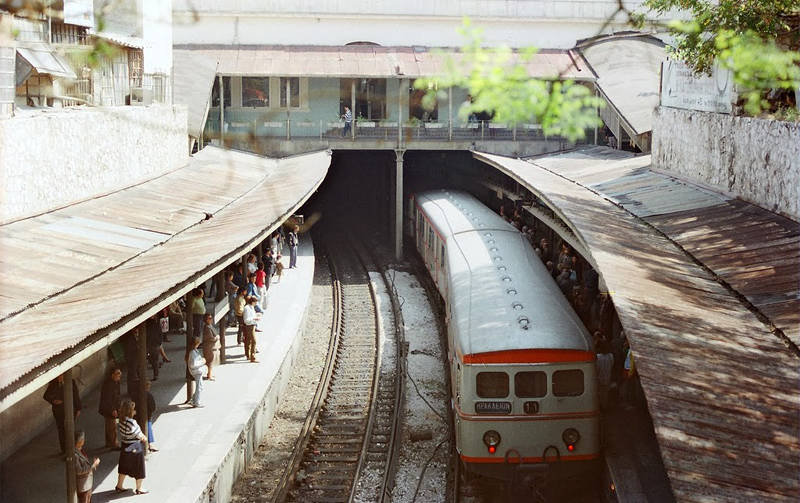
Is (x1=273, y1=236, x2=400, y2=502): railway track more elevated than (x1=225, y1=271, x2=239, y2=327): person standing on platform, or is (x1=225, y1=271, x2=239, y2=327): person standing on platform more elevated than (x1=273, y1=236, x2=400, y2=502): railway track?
(x1=225, y1=271, x2=239, y2=327): person standing on platform

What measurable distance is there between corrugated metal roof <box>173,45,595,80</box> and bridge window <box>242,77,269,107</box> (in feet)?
3.16

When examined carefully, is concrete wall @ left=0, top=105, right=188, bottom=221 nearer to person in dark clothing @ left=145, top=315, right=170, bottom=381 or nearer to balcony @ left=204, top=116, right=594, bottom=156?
person in dark clothing @ left=145, top=315, right=170, bottom=381

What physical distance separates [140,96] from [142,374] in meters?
12.4

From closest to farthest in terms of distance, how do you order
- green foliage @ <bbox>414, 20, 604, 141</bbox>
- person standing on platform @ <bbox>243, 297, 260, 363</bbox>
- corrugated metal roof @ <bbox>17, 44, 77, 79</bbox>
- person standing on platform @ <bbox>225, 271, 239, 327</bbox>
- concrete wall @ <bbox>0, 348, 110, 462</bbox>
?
1. green foliage @ <bbox>414, 20, 604, 141</bbox>
2. concrete wall @ <bbox>0, 348, 110, 462</bbox>
3. corrugated metal roof @ <bbox>17, 44, 77, 79</bbox>
4. person standing on platform @ <bbox>243, 297, 260, 363</bbox>
5. person standing on platform @ <bbox>225, 271, 239, 327</bbox>

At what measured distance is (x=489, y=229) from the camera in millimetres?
19625

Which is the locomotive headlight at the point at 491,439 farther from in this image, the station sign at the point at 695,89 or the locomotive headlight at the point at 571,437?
the station sign at the point at 695,89

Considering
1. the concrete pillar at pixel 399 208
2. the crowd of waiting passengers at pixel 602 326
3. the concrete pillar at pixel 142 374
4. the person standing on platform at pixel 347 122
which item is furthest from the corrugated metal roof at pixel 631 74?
the concrete pillar at pixel 142 374

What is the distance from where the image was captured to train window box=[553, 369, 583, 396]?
12547 mm

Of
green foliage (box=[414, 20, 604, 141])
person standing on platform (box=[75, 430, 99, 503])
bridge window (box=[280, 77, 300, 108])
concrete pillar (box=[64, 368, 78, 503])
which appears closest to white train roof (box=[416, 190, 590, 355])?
person standing on platform (box=[75, 430, 99, 503])

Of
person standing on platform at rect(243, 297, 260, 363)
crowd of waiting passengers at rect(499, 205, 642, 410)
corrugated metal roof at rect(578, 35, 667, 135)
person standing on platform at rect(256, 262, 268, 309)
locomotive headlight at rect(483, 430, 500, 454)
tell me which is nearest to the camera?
locomotive headlight at rect(483, 430, 500, 454)

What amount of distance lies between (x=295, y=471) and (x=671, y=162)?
39.1 feet

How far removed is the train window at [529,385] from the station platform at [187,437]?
4.02 metres

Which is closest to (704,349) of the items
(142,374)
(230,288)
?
(142,374)

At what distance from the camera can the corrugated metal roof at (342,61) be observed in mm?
32125
